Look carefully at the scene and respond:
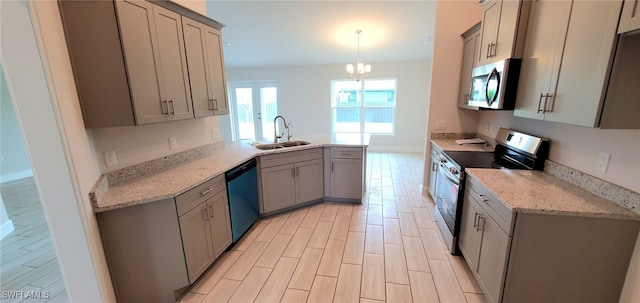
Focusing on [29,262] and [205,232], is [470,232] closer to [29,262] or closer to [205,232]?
[205,232]

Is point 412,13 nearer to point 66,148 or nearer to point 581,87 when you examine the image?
point 581,87

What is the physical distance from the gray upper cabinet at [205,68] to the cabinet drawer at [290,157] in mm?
751

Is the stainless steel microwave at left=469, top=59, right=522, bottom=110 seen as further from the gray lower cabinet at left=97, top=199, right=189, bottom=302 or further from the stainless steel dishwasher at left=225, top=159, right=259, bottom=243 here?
the gray lower cabinet at left=97, top=199, right=189, bottom=302

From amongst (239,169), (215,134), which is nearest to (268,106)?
(215,134)

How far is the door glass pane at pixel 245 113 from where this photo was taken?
7.66 meters

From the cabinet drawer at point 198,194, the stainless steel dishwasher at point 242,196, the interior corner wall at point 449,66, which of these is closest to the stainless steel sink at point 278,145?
the stainless steel dishwasher at point 242,196

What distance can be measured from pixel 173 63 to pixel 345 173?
2.34 metres

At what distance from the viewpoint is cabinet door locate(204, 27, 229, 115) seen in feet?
8.24

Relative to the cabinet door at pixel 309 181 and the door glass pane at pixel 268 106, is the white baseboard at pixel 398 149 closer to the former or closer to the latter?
the door glass pane at pixel 268 106

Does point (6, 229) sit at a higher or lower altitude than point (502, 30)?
lower

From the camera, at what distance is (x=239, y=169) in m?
2.57

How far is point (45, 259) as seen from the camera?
2398 mm

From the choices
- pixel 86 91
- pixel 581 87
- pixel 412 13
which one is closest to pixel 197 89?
pixel 86 91

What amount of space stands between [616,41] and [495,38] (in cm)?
122
